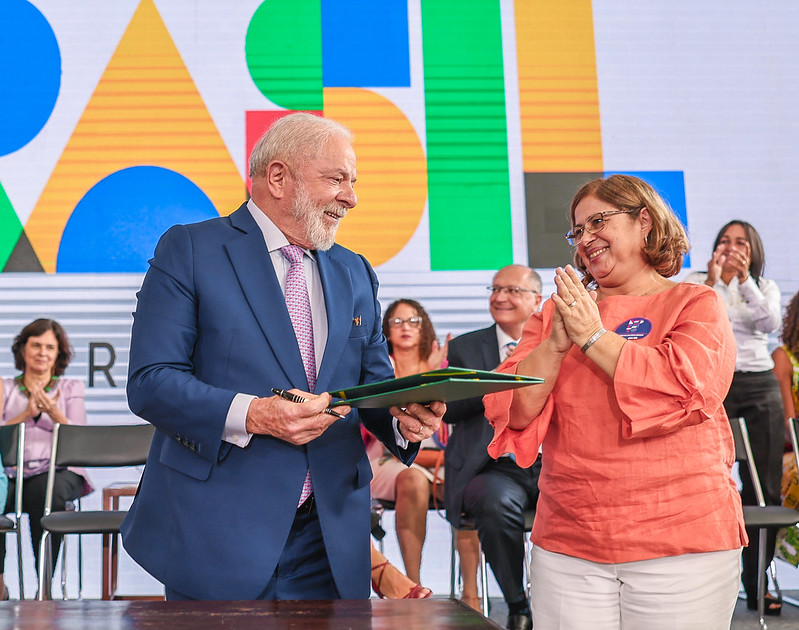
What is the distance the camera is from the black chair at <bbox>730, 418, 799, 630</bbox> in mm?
3602

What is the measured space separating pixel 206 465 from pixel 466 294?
11.0 ft

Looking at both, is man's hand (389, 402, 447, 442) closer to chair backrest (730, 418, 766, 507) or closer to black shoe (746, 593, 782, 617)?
chair backrest (730, 418, 766, 507)

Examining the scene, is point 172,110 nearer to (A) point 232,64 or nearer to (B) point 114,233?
(A) point 232,64

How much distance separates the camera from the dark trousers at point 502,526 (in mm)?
3432

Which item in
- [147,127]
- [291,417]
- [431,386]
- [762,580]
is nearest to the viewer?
[431,386]

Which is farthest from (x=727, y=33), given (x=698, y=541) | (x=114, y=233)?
(x=698, y=541)

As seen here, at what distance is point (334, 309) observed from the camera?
1.81 metres

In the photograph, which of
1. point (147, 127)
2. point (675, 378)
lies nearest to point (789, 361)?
point (675, 378)

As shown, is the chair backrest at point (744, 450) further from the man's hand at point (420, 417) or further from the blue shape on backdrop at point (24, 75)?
the blue shape on backdrop at point (24, 75)

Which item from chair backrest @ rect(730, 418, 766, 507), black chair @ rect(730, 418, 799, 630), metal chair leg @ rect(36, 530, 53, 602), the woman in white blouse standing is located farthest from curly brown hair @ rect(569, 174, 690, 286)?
metal chair leg @ rect(36, 530, 53, 602)

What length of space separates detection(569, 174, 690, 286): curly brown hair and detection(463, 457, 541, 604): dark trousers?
5.77ft

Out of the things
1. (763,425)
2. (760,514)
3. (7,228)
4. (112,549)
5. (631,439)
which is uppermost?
(7,228)

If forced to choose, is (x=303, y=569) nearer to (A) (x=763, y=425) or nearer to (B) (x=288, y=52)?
(A) (x=763, y=425)

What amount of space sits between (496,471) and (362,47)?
2722 millimetres
